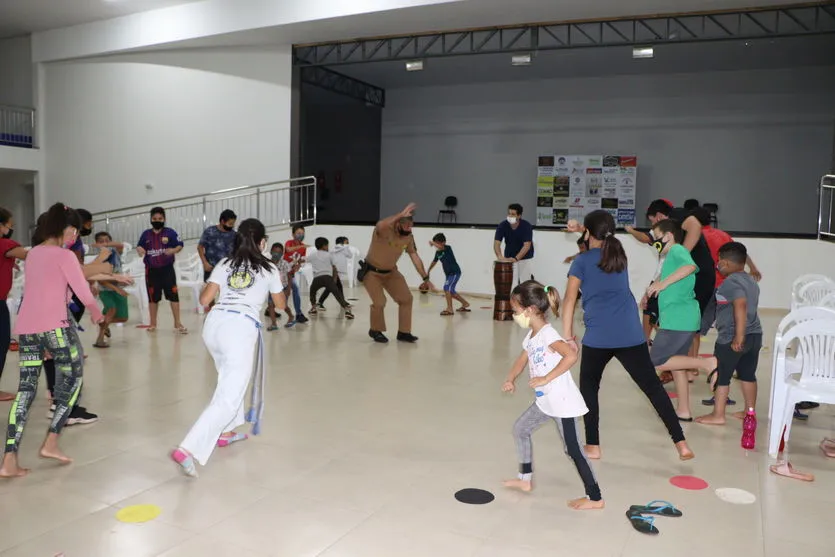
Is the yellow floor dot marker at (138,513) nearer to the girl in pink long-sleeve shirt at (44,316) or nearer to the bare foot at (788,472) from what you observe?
the girl in pink long-sleeve shirt at (44,316)

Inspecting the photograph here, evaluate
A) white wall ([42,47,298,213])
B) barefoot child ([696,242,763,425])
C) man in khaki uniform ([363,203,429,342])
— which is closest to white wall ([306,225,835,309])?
white wall ([42,47,298,213])

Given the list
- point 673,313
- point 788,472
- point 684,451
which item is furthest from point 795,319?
point 684,451

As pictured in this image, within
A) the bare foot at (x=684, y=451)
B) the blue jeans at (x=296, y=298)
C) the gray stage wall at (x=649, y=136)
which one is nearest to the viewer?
the bare foot at (x=684, y=451)

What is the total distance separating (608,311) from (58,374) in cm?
278

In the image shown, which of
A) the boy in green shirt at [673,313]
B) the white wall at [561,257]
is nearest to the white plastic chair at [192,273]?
the white wall at [561,257]

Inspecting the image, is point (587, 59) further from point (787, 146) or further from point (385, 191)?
point (385, 191)

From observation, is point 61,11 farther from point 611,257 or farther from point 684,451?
point 684,451

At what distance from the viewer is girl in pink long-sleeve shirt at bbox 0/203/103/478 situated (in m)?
3.36

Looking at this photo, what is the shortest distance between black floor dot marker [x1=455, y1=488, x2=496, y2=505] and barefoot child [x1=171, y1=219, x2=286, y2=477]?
3.81ft

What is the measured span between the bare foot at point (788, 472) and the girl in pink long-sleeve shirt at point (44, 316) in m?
3.52

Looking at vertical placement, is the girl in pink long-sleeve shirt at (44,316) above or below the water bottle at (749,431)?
above

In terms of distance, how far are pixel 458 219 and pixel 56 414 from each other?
49.6ft

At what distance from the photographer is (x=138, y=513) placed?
3.03m

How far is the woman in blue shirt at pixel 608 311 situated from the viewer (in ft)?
11.7
